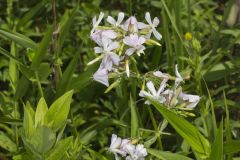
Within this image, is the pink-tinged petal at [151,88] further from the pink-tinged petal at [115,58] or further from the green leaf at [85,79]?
the green leaf at [85,79]

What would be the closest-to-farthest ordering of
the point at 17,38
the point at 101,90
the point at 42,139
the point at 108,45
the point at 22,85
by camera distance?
the point at 42,139, the point at 108,45, the point at 17,38, the point at 22,85, the point at 101,90

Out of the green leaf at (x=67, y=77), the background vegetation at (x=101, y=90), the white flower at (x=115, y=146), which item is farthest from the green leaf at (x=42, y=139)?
the green leaf at (x=67, y=77)

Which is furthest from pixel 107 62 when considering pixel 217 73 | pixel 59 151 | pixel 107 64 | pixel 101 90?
pixel 101 90

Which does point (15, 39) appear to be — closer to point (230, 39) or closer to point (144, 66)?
point (144, 66)

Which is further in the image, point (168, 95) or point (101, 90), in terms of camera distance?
point (101, 90)

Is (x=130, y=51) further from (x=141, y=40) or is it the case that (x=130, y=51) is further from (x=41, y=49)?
(x=41, y=49)

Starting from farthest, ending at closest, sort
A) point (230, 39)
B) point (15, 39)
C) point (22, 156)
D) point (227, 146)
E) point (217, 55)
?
point (230, 39), point (217, 55), point (15, 39), point (22, 156), point (227, 146)

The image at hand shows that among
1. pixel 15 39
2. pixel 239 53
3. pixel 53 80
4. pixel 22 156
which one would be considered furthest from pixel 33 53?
pixel 239 53
